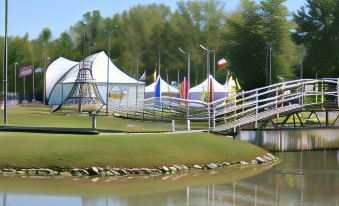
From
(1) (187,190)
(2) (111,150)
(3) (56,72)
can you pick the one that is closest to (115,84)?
(3) (56,72)

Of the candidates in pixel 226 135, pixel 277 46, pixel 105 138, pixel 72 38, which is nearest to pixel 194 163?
pixel 105 138

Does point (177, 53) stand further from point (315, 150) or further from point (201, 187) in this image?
point (201, 187)

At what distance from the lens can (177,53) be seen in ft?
432

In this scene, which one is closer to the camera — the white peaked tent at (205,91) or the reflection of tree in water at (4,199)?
the reflection of tree in water at (4,199)

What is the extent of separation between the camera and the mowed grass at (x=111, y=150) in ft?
95.8

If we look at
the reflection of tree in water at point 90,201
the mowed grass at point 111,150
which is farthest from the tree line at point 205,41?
the reflection of tree in water at point 90,201

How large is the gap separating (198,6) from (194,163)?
338ft

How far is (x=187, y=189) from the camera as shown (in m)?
26.0

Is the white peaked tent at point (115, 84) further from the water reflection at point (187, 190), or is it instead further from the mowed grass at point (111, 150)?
the water reflection at point (187, 190)

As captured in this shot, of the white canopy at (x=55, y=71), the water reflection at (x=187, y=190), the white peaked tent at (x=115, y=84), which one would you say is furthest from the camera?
the white canopy at (x=55, y=71)

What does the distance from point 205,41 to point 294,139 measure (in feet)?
274

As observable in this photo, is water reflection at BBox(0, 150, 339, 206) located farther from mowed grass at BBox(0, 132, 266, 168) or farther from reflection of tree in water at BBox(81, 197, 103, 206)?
mowed grass at BBox(0, 132, 266, 168)

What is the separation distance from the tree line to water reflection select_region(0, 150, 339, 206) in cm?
4555

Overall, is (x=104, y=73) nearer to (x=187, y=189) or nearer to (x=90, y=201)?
(x=187, y=189)
